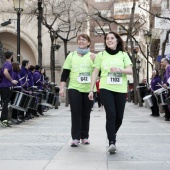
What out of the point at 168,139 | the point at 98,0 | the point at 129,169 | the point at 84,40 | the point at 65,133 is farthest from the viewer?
the point at 98,0

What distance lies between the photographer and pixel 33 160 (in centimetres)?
740

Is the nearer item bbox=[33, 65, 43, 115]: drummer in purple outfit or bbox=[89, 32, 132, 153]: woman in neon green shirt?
bbox=[89, 32, 132, 153]: woman in neon green shirt

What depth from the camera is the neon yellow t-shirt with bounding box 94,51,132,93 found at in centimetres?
830

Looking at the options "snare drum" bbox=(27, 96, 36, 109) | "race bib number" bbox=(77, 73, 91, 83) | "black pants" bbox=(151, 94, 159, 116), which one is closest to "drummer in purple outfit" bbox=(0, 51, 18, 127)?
"snare drum" bbox=(27, 96, 36, 109)

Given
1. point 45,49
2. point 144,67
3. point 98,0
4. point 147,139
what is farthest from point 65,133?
point 144,67

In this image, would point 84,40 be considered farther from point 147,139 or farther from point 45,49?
point 45,49

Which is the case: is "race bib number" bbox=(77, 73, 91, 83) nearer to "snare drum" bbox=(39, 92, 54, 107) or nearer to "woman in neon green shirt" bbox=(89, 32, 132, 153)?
"woman in neon green shirt" bbox=(89, 32, 132, 153)

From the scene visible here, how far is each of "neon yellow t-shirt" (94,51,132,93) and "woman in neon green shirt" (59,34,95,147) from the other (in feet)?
A: 1.88

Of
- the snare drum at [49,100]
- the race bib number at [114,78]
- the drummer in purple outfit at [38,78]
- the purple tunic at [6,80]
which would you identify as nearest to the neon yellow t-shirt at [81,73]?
the race bib number at [114,78]

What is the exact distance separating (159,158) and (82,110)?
2.15 meters

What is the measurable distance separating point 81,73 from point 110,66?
2.85ft

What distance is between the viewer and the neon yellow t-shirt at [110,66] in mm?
8297

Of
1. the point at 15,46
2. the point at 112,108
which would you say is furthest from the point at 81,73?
the point at 15,46

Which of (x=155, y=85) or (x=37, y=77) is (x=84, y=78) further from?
(x=155, y=85)
